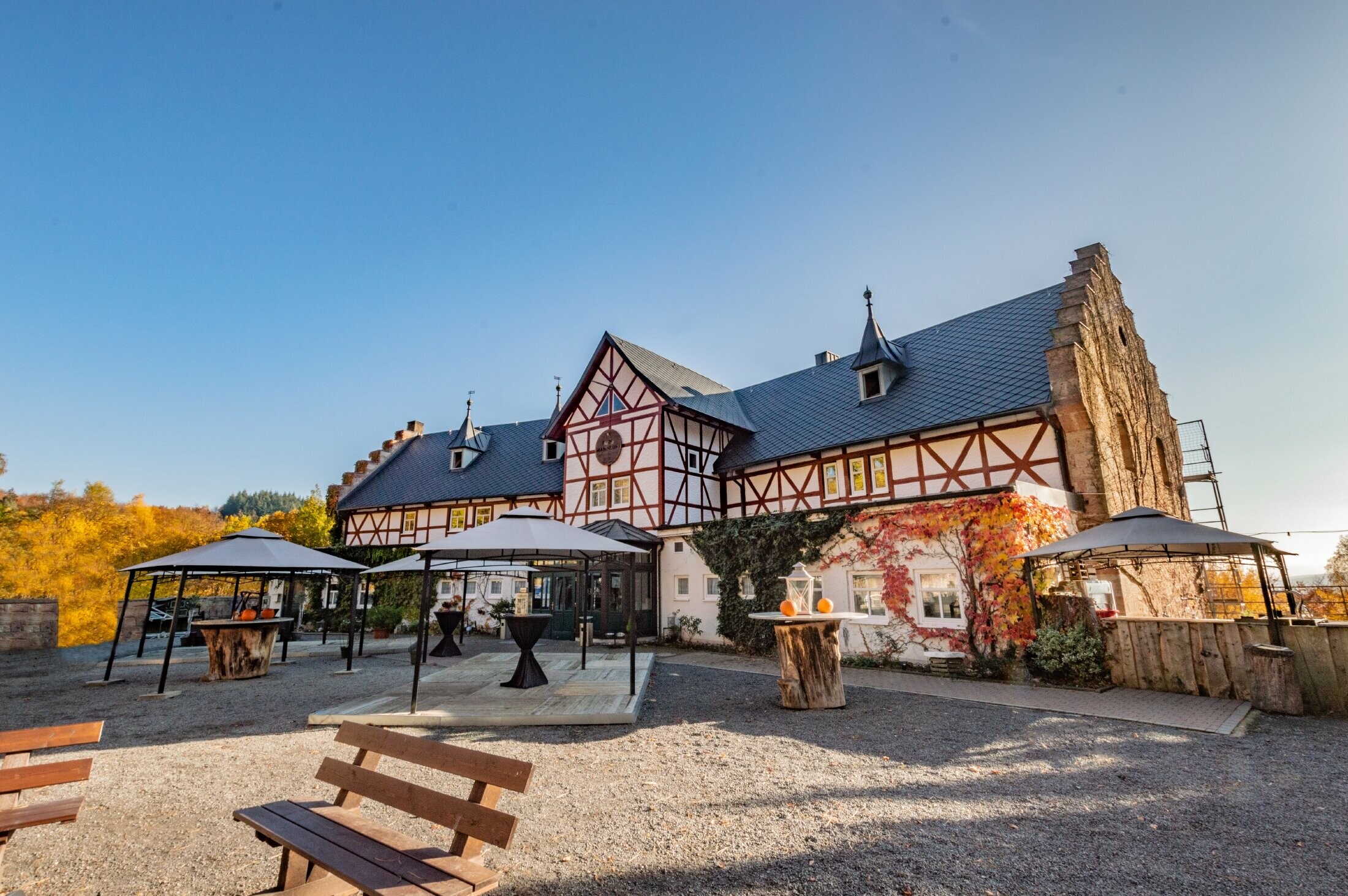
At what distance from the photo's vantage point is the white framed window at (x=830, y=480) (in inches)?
674

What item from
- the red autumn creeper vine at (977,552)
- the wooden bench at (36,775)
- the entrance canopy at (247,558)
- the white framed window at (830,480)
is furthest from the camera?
the white framed window at (830,480)

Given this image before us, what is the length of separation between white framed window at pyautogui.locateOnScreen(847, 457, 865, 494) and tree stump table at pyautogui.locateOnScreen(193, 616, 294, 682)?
14.2 meters

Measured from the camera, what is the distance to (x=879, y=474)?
1623cm

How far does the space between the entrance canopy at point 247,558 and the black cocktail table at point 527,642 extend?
5.02m

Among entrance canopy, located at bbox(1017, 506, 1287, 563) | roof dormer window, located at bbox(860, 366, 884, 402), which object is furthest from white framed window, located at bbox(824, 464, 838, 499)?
entrance canopy, located at bbox(1017, 506, 1287, 563)

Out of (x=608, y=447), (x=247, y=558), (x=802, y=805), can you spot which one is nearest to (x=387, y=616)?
(x=608, y=447)

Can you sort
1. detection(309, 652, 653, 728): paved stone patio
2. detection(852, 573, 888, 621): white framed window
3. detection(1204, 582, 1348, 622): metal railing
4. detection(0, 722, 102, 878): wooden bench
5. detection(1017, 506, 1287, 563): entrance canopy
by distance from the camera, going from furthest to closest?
detection(1204, 582, 1348, 622): metal railing
detection(852, 573, 888, 621): white framed window
detection(1017, 506, 1287, 563): entrance canopy
detection(309, 652, 653, 728): paved stone patio
detection(0, 722, 102, 878): wooden bench

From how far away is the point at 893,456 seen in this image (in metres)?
16.1

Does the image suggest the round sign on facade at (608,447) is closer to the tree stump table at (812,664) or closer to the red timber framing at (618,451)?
the red timber framing at (618,451)

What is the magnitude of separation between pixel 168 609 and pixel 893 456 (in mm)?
29486

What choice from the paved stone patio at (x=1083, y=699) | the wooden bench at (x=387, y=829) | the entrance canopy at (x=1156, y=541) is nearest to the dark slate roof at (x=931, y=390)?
the entrance canopy at (x=1156, y=541)

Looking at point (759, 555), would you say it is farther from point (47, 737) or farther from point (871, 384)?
point (47, 737)

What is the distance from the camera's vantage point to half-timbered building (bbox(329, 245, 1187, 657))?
13695 mm

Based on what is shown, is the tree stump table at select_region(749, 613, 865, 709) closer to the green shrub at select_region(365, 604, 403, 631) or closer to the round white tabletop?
the round white tabletop
